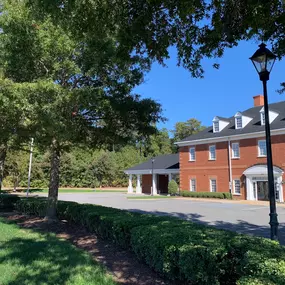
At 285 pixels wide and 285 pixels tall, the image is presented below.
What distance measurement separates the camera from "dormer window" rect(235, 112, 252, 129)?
29531 mm

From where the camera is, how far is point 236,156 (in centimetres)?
2905

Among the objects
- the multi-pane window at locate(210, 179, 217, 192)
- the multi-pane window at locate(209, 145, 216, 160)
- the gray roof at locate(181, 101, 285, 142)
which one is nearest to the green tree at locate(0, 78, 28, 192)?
the gray roof at locate(181, 101, 285, 142)

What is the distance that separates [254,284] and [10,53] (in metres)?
8.52

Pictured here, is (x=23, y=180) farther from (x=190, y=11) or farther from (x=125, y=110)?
(x=190, y=11)

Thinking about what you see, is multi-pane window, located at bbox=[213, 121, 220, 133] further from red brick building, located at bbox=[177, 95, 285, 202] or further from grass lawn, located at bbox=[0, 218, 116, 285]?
grass lawn, located at bbox=[0, 218, 116, 285]

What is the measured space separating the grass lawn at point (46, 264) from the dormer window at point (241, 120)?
25.3 metres

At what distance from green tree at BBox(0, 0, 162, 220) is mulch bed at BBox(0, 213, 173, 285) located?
2.92 metres

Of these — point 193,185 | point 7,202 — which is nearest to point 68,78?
point 7,202

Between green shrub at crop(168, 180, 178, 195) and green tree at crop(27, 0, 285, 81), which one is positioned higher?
green tree at crop(27, 0, 285, 81)

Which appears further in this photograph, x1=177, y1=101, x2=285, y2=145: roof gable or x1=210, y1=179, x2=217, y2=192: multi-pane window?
x1=210, y1=179, x2=217, y2=192: multi-pane window

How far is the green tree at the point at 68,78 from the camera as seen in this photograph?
799 centimetres

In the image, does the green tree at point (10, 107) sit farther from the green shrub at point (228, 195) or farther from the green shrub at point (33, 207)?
the green shrub at point (228, 195)

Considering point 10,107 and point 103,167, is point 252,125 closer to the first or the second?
point 10,107

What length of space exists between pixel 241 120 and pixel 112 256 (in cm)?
2601
